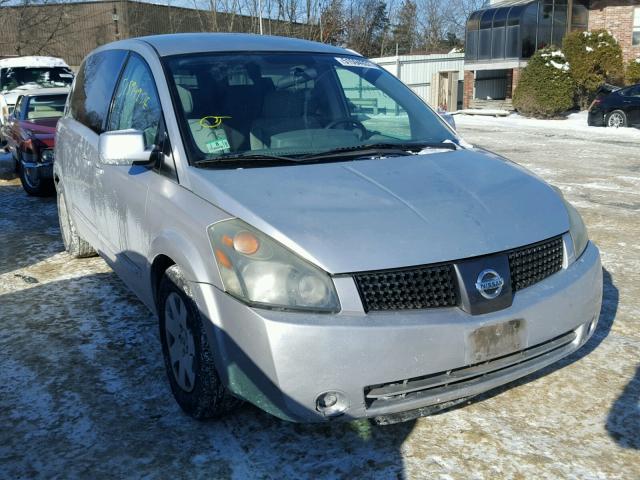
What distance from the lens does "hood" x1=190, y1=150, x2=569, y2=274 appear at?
2.55 metres

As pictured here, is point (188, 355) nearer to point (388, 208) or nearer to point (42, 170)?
point (388, 208)

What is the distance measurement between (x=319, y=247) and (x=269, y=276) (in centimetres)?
22

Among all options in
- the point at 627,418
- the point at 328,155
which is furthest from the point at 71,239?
the point at 627,418

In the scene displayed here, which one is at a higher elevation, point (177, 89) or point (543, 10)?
point (543, 10)

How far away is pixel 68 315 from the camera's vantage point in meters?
4.49

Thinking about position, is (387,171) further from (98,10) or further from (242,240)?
(98,10)

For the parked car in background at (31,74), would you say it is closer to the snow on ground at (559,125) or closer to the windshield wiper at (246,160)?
the snow on ground at (559,125)

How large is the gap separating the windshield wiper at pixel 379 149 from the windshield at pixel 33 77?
13.2 meters

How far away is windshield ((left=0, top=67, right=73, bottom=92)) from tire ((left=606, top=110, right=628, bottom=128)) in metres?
14.5

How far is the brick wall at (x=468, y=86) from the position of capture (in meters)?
30.8

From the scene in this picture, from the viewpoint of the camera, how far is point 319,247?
8.28ft

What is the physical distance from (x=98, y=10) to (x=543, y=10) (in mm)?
35159

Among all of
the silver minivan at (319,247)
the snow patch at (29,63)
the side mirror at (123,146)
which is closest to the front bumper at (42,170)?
the silver minivan at (319,247)

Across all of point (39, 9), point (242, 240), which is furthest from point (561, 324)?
point (39, 9)
